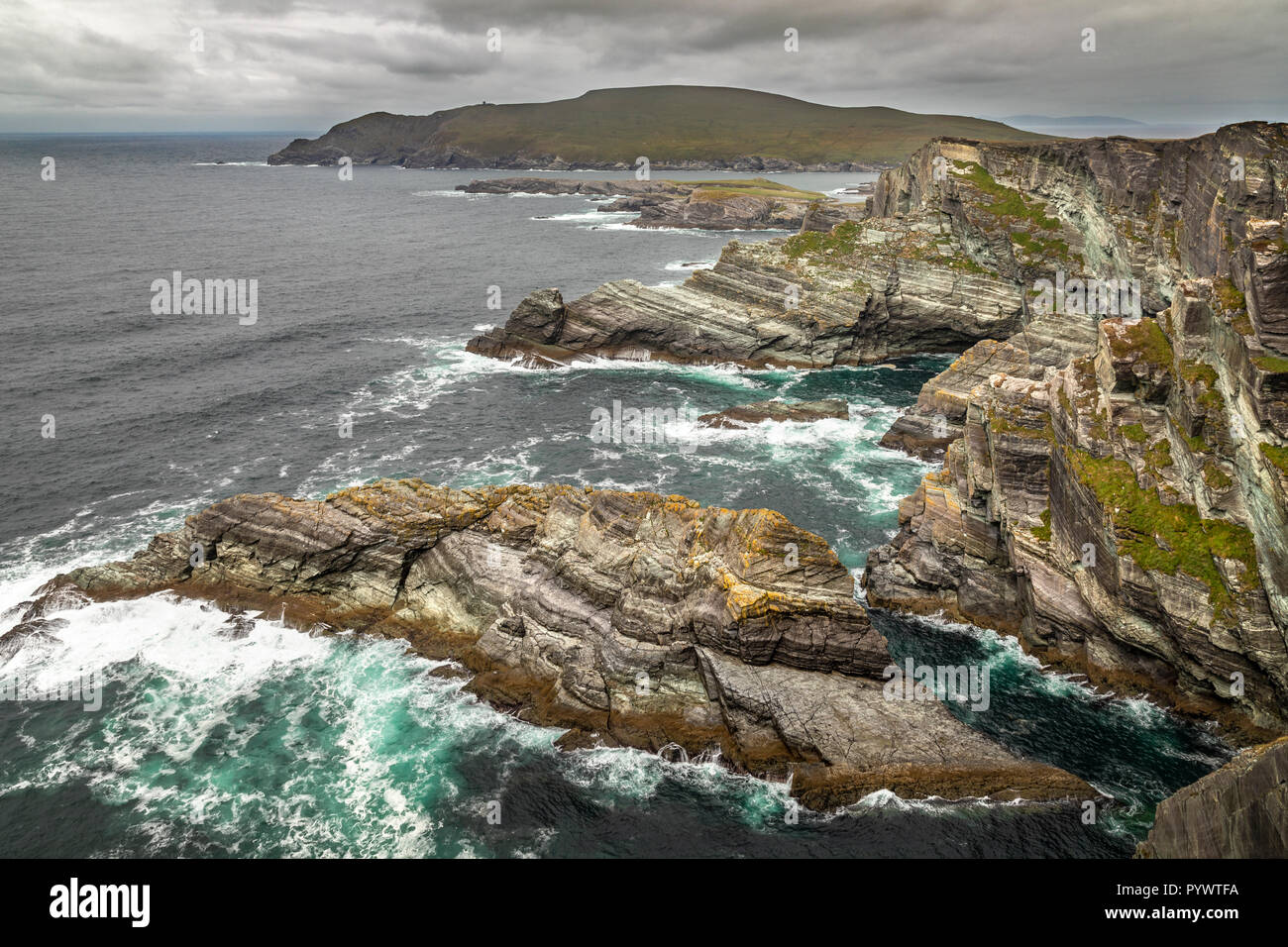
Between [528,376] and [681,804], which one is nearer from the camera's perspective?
[681,804]

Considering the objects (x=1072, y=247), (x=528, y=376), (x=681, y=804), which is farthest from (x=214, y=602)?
(x=1072, y=247)

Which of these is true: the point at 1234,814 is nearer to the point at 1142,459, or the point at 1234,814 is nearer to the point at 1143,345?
the point at 1142,459

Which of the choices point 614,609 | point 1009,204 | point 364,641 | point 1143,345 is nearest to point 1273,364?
point 1143,345

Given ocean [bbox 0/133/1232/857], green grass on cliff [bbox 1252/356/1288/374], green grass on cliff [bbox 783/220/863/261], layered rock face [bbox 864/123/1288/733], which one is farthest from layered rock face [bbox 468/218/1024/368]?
green grass on cliff [bbox 1252/356/1288/374]

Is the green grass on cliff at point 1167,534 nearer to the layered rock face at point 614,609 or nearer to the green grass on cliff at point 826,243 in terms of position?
the layered rock face at point 614,609

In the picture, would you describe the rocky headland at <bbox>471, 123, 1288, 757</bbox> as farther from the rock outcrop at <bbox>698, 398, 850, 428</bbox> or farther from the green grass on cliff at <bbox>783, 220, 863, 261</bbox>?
the green grass on cliff at <bbox>783, 220, 863, 261</bbox>

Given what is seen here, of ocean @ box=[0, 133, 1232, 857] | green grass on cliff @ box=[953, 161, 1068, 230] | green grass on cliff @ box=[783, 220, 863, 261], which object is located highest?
green grass on cliff @ box=[953, 161, 1068, 230]

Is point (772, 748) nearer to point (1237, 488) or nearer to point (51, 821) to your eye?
point (1237, 488)
